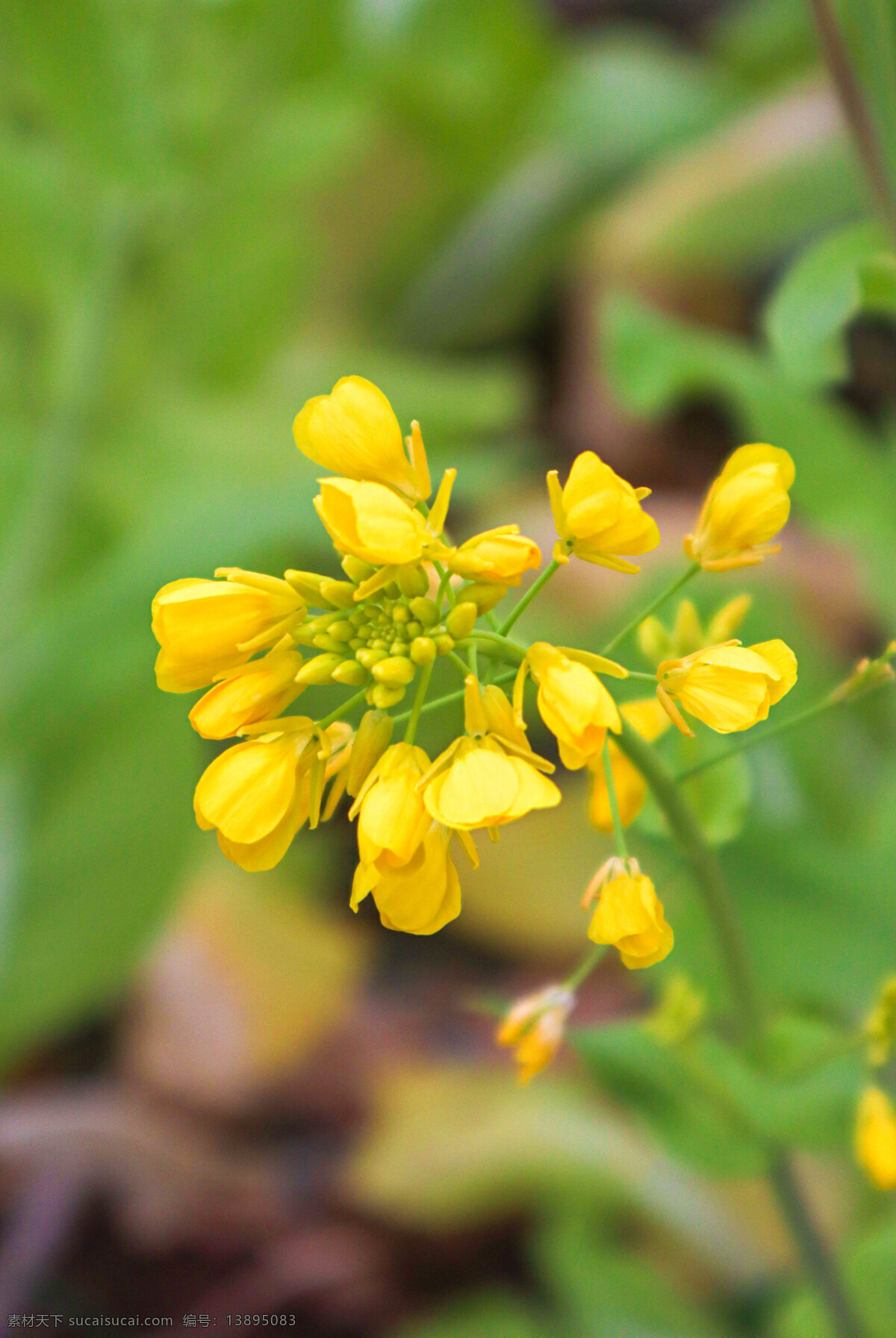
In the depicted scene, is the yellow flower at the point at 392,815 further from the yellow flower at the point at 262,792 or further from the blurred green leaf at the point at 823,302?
the blurred green leaf at the point at 823,302

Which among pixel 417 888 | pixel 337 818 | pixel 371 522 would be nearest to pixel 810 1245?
pixel 417 888

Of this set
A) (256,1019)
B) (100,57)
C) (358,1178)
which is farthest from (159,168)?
(358,1178)

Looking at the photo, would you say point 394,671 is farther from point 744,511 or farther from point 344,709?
point 744,511

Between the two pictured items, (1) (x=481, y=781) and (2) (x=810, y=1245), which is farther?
(2) (x=810, y=1245)

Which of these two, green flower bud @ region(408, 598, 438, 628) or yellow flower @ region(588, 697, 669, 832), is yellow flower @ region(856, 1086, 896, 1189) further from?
green flower bud @ region(408, 598, 438, 628)

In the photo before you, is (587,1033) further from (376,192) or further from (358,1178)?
(376,192)

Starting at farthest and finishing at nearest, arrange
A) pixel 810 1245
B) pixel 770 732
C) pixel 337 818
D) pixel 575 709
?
pixel 337 818 → pixel 810 1245 → pixel 770 732 → pixel 575 709
